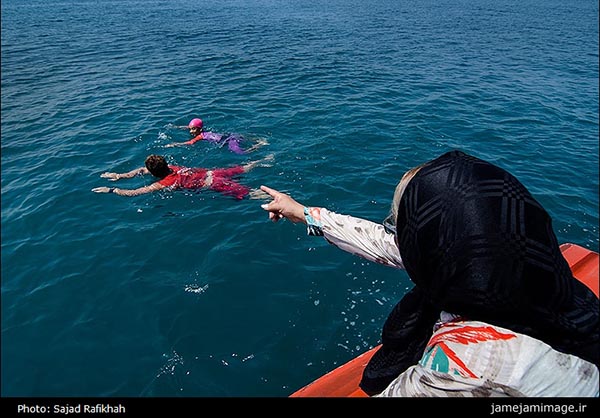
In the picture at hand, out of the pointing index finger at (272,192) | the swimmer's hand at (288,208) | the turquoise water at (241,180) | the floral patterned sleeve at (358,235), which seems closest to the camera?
the floral patterned sleeve at (358,235)

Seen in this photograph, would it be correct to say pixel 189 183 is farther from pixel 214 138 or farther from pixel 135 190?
pixel 214 138

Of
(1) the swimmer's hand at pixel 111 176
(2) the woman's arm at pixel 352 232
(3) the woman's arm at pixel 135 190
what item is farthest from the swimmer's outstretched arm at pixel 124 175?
(2) the woman's arm at pixel 352 232

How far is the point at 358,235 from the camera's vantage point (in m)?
2.47

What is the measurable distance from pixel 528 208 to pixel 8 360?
579cm

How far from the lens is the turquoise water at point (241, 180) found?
17.0 feet

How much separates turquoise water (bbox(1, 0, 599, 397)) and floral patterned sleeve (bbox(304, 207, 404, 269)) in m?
2.94

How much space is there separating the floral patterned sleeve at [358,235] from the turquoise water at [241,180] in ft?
9.64

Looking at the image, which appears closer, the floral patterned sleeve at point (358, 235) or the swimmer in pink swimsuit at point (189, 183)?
the floral patterned sleeve at point (358, 235)

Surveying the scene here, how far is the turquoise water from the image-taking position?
17.0 ft

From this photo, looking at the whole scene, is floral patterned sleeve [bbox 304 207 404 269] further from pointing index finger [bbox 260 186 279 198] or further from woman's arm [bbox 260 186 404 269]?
pointing index finger [bbox 260 186 279 198]

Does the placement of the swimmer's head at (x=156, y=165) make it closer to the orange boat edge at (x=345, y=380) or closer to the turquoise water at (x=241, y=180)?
the turquoise water at (x=241, y=180)

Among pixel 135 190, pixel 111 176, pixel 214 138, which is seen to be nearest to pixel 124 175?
pixel 111 176

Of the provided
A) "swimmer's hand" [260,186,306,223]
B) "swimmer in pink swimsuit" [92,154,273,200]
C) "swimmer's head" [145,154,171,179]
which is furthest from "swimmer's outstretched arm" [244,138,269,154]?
"swimmer's hand" [260,186,306,223]
